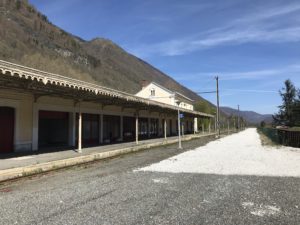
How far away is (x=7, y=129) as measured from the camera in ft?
55.6

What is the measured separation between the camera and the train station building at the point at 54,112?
47.7 feet

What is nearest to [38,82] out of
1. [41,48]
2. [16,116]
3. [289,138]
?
[16,116]

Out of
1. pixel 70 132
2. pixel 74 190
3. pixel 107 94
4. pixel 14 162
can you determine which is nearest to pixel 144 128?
pixel 70 132

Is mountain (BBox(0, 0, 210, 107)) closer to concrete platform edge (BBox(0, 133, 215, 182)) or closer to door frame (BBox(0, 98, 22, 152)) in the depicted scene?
door frame (BBox(0, 98, 22, 152))

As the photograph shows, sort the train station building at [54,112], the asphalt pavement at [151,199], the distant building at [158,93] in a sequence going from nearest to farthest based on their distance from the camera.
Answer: the asphalt pavement at [151,199]
the train station building at [54,112]
the distant building at [158,93]

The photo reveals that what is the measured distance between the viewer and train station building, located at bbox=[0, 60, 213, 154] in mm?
14537

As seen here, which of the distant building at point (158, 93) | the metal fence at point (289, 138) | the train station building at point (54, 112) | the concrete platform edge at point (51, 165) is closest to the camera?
the concrete platform edge at point (51, 165)

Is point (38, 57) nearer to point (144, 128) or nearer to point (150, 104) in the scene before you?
point (144, 128)

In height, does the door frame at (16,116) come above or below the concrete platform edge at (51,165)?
above

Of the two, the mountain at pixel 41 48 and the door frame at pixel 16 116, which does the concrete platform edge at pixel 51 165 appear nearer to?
the door frame at pixel 16 116

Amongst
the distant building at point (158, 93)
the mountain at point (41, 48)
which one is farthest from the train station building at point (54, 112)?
the mountain at point (41, 48)

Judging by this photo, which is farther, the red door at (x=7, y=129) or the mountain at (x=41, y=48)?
the mountain at (x=41, y=48)

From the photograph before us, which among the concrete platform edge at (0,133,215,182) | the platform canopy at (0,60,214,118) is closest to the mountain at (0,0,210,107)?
the platform canopy at (0,60,214,118)

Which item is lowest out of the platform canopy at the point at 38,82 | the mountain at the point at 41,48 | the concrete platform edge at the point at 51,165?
the concrete platform edge at the point at 51,165
